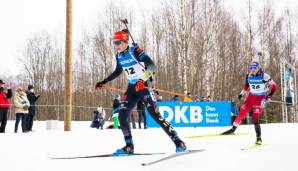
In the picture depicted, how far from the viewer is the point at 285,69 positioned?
25.0 meters

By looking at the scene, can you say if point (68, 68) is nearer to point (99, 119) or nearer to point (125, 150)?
point (99, 119)

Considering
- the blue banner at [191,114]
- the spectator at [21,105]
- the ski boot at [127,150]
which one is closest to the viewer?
the ski boot at [127,150]

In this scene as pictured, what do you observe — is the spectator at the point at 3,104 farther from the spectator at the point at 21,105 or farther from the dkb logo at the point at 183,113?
the dkb logo at the point at 183,113

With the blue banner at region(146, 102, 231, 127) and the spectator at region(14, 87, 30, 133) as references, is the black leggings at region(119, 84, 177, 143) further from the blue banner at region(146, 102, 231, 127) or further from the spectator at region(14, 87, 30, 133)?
the blue banner at region(146, 102, 231, 127)

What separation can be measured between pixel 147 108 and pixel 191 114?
14.0 m

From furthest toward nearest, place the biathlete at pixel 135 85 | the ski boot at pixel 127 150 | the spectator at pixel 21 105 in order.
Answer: the spectator at pixel 21 105 < the ski boot at pixel 127 150 < the biathlete at pixel 135 85

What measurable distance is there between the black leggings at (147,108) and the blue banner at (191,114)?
526 inches

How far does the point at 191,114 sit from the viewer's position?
65.7ft

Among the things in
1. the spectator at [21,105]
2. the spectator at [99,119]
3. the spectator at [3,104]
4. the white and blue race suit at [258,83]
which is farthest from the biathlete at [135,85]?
the spectator at [99,119]

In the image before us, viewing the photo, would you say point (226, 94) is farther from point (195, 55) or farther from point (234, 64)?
point (195, 55)

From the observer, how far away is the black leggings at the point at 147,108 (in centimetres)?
621

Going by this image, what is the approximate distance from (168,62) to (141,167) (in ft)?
133

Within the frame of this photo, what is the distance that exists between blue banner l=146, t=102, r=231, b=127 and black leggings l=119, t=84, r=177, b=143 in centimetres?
1337

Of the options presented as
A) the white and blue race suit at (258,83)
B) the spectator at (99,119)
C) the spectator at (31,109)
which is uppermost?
the white and blue race suit at (258,83)
